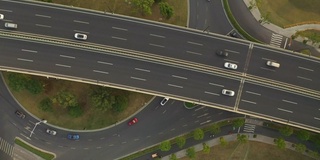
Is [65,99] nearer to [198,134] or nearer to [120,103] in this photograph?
[120,103]

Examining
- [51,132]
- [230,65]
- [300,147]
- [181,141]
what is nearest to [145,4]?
[230,65]

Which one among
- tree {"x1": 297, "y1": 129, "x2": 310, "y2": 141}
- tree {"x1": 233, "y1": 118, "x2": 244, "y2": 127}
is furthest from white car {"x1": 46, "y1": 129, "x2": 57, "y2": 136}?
tree {"x1": 297, "y1": 129, "x2": 310, "y2": 141}

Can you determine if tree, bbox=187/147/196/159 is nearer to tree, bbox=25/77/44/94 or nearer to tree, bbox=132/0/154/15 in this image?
tree, bbox=132/0/154/15

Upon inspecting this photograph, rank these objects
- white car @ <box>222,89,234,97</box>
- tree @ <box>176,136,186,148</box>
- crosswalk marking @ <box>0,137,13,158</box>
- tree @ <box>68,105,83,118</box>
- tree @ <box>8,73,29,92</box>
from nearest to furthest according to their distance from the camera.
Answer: white car @ <box>222,89,234,97</box> < tree @ <box>8,73,29,92</box> < tree @ <box>176,136,186,148</box> < tree @ <box>68,105,83,118</box> < crosswalk marking @ <box>0,137,13,158</box>

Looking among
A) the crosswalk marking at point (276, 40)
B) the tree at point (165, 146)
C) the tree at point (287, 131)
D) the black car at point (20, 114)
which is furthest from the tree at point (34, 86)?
the tree at point (287, 131)

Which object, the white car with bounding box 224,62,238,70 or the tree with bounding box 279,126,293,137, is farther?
the tree with bounding box 279,126,293,137

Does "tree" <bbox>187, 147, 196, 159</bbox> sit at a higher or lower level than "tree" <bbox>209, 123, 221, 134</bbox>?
lower

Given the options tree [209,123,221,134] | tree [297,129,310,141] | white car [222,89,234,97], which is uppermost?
white car [222,89,234,97]
